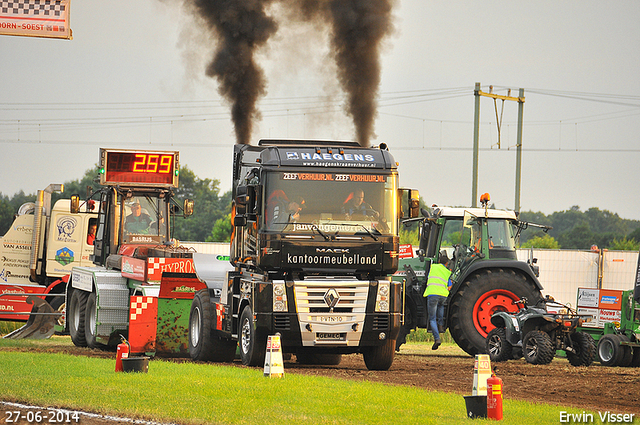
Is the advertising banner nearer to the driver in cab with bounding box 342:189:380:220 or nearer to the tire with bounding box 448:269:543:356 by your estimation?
the driver in cab with bounding box 342:189:380:220

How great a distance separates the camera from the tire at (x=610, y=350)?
17031 millimetres

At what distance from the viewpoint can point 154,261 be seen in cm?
1720

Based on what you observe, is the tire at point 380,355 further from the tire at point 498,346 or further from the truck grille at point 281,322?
the tire at point 498,346

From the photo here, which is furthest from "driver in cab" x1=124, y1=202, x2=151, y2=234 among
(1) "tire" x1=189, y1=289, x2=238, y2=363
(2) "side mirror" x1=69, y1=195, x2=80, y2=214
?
(1) "tire" x1=189, y1=289, x2=238, y2=363

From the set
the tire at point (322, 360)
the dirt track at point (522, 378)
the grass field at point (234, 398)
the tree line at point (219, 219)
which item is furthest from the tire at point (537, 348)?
the tree line at point (219, 219)

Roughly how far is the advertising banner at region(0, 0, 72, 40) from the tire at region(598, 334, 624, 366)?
1107cm

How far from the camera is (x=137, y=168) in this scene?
19.6m

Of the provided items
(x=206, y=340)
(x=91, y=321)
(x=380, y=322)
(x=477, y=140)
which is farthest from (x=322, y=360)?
(x=477, y=140)

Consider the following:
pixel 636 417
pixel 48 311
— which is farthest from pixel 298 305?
pixel 48 311

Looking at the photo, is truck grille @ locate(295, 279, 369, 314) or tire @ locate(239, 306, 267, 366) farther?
tire @ locate(239, 306, 267, 366)

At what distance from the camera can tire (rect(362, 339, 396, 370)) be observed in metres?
14.3

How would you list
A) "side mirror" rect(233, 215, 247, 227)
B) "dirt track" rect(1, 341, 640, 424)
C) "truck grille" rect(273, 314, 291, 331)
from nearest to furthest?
"dirt track" rect(1, 341, 640, 424) < "truck grille" rect(273, 314, 291, 331) < "side mirror" rect(233, 215, 247, 227)

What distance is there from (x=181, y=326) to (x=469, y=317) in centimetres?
550

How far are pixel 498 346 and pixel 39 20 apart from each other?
32.3 ft
